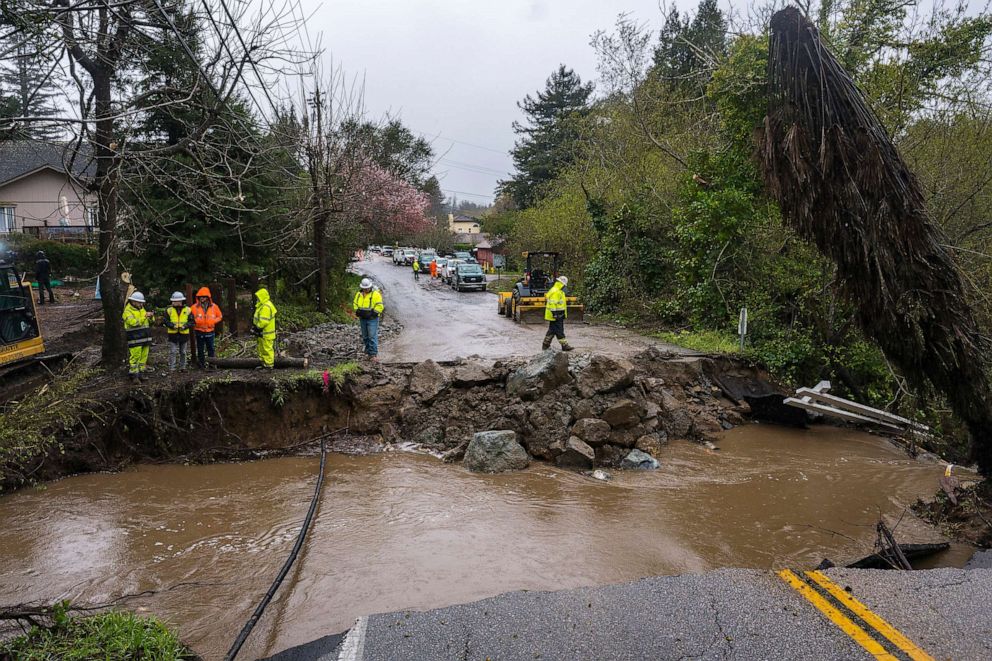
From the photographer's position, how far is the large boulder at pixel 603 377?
10.5 meters

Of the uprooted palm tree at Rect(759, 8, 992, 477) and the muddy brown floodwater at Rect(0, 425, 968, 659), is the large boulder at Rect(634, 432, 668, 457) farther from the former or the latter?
the uprooted palm tree at Rect(759, 8, 992, 477)

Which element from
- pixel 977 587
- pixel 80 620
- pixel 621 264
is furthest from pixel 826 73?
pixel 621 264

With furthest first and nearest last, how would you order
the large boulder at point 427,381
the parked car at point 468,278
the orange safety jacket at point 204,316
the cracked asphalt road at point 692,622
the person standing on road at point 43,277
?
the parked car at point 468,278 → the person standing on road at point 43,277 → the large boulder at point 427,381 → the orange safety jacket at point 204,316 → the cracked asphalt road at point 692,622

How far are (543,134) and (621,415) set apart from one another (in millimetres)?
37468

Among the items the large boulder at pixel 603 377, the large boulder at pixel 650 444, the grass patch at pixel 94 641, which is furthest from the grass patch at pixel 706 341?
the grass patch at pixel 94 641

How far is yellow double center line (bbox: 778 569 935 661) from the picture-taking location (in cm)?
328

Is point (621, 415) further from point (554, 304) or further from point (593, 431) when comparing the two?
point (554, 304)

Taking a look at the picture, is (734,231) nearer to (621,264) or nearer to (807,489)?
(621,264)

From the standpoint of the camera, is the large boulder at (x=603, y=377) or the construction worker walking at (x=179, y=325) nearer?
the construction worker walking at (x=179, y=325)

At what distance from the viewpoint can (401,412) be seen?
10.8 meters

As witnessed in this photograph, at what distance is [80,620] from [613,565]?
14.8ft

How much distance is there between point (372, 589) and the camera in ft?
17.8

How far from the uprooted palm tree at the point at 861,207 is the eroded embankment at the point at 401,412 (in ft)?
16.0

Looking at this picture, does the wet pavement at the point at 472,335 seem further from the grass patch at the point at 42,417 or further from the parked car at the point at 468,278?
the parked car at the point at 468,278
